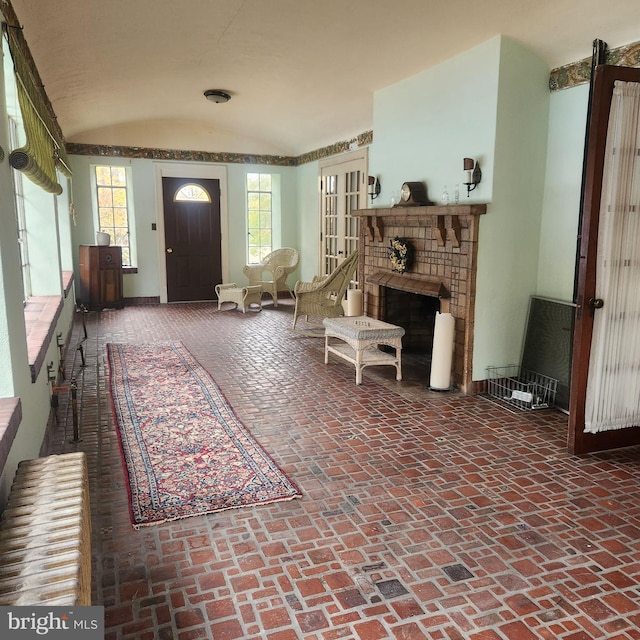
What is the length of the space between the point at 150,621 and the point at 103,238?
24.1 feet

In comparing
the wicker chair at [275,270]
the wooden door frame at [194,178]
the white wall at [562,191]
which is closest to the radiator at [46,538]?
the white wall at [562,191]

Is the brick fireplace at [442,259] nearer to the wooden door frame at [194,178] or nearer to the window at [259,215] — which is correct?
the wooden door frame at [194,178]

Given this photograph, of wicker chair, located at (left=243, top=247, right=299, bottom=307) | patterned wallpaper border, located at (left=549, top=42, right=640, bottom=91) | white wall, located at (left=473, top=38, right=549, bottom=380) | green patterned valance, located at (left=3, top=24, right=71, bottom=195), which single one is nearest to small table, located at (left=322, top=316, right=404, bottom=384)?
white wall, located at (left=473, top=38, right=549, bottom=380)

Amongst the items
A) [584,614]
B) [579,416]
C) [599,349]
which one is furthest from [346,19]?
[584,614]

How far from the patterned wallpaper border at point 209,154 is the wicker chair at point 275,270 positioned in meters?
1.63

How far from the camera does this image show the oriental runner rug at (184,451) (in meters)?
2.75

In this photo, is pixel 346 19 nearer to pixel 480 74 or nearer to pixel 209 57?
pixel 480 74

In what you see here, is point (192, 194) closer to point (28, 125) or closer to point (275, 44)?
point (275, 44)

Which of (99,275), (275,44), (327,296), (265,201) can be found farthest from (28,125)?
(265,201)

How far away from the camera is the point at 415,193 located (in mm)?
5094

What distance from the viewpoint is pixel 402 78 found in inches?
212

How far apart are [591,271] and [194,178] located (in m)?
7.53

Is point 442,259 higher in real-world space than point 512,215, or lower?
lower

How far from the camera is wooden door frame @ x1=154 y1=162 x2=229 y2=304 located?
902 cm
